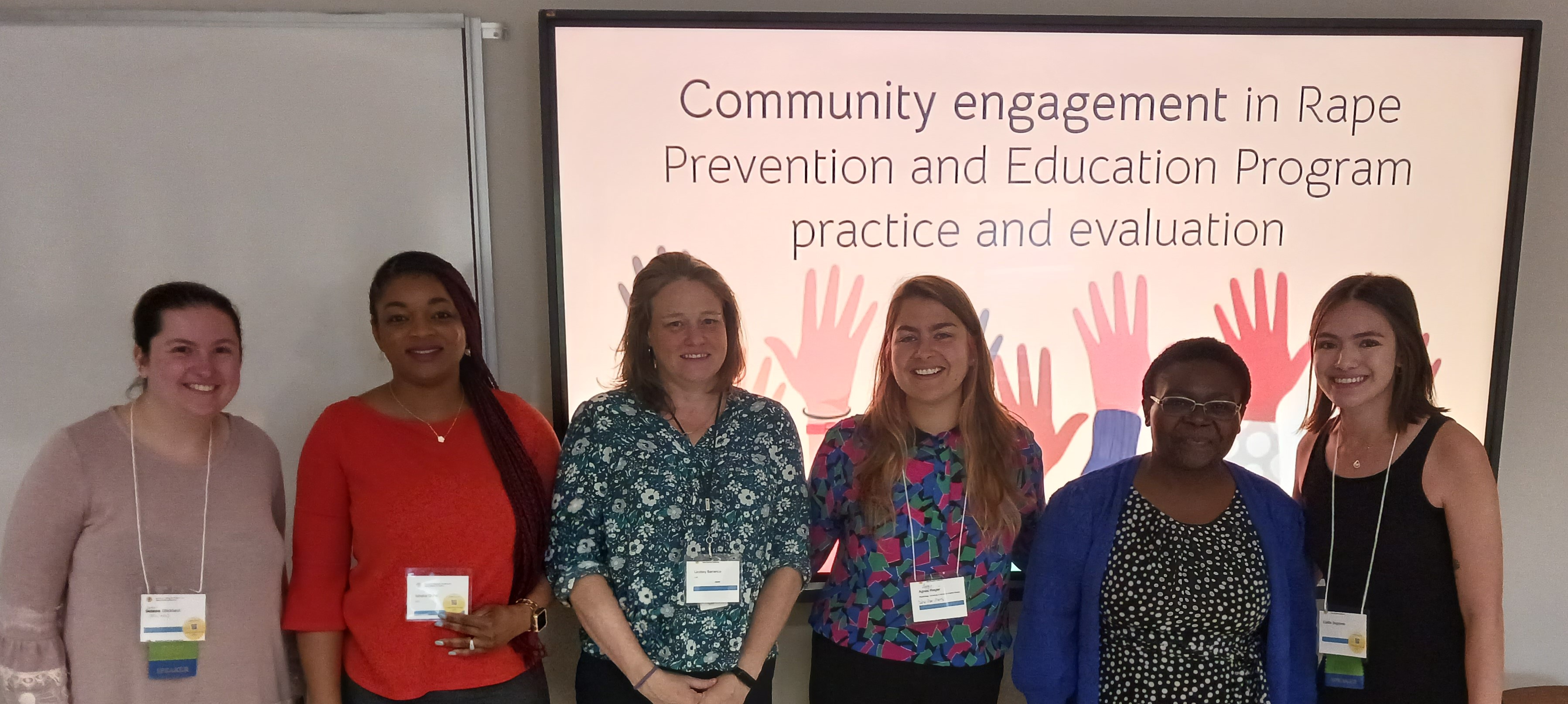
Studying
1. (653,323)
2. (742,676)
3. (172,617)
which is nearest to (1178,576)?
(742,676)

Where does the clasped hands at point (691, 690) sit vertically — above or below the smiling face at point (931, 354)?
below

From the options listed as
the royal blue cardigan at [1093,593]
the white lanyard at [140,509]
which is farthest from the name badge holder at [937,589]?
the white lanyard at [140,509]

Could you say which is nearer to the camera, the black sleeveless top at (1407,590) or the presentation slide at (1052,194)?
the black sleeveless top at (1407,590)

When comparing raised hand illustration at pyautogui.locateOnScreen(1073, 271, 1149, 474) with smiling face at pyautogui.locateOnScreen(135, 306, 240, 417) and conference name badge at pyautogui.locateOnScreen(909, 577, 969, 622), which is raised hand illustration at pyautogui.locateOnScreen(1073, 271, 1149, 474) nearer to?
conference name badge at pyautogui.locateOnScreen(909, 577, 969, 622)

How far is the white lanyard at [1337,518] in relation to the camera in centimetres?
172

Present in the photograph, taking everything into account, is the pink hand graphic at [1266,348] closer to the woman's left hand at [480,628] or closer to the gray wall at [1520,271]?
the gray wall at [1520,271]

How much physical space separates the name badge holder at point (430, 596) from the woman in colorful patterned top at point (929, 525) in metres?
0.78

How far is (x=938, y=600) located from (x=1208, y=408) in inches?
26.5

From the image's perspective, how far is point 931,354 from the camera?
1729mm

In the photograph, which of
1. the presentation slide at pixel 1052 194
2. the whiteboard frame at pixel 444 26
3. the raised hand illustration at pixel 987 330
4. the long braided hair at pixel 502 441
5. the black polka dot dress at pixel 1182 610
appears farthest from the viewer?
the raised hand illustration at pixel 987 330

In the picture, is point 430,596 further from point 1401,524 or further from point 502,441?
point 1401,524

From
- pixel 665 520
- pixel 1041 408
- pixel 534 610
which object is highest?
pixel 1041 408

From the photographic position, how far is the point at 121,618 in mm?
1630

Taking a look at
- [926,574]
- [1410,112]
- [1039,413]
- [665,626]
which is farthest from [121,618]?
[1410,112]
